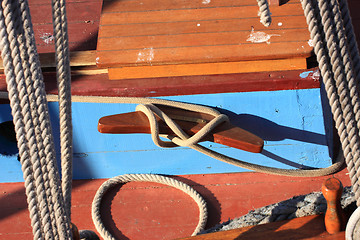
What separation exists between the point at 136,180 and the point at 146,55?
576 mm

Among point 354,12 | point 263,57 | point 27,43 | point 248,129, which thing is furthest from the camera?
point 354,12

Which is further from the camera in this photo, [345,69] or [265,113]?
[265,113]

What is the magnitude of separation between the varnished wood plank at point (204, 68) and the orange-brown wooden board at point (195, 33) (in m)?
0.04

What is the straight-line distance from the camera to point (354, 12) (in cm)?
244

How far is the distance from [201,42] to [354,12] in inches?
39.9

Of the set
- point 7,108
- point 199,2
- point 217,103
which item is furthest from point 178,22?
point 7,108

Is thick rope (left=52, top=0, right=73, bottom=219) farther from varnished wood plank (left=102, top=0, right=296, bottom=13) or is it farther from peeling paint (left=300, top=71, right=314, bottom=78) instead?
peeling paint (left=300, top=71, right=314, bottom=78)

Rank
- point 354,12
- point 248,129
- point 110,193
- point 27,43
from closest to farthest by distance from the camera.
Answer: point 27,43, point 248,129, point 110,193, point 354,12

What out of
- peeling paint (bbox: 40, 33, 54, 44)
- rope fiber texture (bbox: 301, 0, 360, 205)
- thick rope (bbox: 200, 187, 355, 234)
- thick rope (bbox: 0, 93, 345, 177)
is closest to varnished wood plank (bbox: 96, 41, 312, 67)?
thick rope (bbox: 0, 93, 345, 177)

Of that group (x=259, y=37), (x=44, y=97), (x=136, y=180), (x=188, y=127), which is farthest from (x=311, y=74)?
(x=44, y=97)

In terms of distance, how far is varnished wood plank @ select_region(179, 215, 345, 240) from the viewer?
1273mm

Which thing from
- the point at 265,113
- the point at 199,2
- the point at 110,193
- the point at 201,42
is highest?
the point at 199,2

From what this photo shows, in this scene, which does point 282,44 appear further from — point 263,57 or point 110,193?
point 110,193

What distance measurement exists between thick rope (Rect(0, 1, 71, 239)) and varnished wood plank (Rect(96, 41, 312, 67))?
0.83 m
